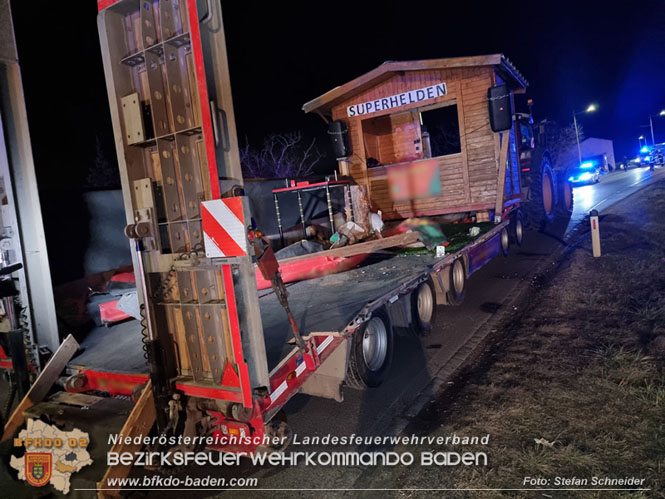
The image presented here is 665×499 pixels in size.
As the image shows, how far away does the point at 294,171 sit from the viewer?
35.1 metres

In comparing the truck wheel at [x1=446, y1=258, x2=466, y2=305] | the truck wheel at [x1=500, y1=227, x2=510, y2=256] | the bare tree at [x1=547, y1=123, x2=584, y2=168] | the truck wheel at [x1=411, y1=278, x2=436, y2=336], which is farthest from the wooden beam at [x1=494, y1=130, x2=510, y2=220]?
the bare tree at [x1=547, y1=123, x2=584, y2=168]

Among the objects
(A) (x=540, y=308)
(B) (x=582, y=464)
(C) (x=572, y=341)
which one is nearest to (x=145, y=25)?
(B) (x=582, y=464)

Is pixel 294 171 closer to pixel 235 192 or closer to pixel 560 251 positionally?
pixel 560 251

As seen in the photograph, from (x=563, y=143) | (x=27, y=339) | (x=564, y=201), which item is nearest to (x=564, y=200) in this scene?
(x=564, y=201)

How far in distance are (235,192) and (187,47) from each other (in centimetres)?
104

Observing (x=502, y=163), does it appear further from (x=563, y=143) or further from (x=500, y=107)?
(x=563, y=143)

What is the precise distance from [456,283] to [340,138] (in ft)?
19.2

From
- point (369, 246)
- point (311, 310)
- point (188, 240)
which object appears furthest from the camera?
point (369, 246)

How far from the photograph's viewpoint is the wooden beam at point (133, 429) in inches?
112

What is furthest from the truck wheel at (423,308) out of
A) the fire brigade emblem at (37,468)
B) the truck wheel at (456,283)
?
the fire brigade emblem at (37,468)

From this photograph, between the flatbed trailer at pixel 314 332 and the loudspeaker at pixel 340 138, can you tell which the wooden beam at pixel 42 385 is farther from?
the loudspeaker at pixel 340 138

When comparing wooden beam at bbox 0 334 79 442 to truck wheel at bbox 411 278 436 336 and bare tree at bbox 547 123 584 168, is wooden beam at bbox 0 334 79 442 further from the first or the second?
bare tree at bbox 547 123 584 168

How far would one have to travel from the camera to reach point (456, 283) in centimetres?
755

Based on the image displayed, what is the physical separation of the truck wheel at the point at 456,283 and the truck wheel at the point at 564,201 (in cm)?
887
